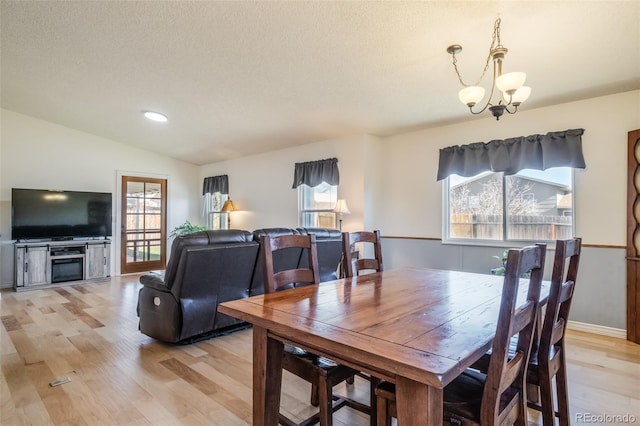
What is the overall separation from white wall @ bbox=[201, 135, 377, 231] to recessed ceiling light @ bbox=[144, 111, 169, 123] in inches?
71.2

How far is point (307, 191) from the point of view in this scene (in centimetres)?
573

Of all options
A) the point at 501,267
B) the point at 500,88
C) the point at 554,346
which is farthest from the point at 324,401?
the point at 501,267

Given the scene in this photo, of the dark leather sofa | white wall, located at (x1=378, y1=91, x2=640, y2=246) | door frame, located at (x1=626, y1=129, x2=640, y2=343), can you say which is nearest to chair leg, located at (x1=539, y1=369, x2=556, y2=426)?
the dark leather sofa

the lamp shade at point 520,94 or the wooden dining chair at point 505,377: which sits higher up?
the lamp shade at point 520,94

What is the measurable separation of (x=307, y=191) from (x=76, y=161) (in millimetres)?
4173

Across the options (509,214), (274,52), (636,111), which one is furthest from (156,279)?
(636,111)

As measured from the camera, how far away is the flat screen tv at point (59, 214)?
5312mm

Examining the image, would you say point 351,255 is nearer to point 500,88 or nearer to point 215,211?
point 500,88

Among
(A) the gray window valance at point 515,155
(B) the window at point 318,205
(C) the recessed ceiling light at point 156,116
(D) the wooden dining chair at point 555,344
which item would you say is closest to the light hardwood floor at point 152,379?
(D) the wooden dining chair at point 555,344

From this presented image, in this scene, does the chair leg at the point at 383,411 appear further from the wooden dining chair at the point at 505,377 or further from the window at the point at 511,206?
the window at the point at 511,206

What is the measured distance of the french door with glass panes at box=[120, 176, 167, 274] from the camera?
6707 millimetres

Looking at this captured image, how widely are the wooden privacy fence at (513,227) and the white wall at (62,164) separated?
574 centimetres

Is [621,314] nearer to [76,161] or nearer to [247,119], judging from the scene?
[247,119]

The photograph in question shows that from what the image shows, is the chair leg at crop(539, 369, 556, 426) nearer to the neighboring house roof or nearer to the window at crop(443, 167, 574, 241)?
the window at crop(443, 167, 574, 241)
